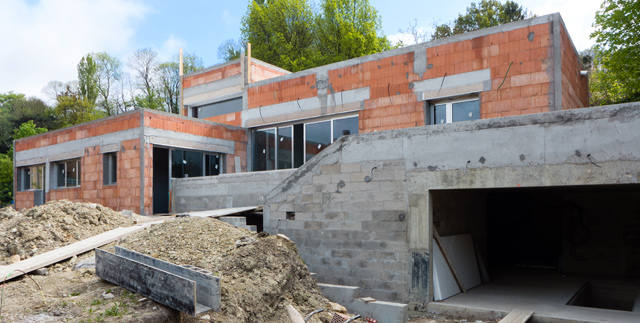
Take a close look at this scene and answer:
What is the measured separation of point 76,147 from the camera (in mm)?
16906

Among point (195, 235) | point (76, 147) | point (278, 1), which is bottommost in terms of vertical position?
point (195, 235)

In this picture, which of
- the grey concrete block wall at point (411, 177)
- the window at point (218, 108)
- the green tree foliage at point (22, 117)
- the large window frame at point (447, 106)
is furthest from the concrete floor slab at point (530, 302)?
the green tree foliage at point (22, 117)

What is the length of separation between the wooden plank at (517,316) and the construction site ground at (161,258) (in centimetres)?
76

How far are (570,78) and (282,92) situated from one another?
30.4 feet

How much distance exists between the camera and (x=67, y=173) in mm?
17891

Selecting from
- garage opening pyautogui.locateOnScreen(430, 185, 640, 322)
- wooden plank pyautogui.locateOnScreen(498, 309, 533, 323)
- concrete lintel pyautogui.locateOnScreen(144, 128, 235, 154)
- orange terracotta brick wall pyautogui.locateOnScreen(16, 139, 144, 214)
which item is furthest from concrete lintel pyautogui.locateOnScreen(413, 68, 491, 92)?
orange terracotta brick wall pyautogui.locateOnScreen(16, 139, 144, 214)

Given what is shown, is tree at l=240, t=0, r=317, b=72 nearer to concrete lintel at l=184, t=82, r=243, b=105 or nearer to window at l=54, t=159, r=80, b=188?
concrete lintel at l=184, t=82, r=243, b=105

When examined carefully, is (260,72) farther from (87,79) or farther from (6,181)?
(87,79)

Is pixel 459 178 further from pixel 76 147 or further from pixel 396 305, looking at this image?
pixel 76 147

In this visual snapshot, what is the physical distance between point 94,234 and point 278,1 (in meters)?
34.5

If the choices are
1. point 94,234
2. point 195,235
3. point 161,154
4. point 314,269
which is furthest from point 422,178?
point 161,154

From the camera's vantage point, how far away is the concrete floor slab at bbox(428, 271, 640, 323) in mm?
6805

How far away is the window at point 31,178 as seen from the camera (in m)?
19.5

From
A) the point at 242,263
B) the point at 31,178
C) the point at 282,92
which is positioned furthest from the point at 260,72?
the point at 242,263
